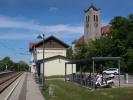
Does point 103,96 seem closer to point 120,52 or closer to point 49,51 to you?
point 120,52

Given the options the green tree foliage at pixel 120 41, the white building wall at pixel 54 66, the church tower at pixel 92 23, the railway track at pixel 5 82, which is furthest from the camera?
the church tower at pixel 92 23

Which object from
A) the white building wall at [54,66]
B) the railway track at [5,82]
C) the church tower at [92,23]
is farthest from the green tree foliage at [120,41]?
the church tower at [92,23]

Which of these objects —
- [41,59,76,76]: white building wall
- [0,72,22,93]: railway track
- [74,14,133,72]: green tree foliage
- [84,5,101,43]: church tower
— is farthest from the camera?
[84,5,101,43]: church tower

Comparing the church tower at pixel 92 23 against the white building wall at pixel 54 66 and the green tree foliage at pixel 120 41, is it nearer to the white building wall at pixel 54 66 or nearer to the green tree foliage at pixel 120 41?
the green tree foliage at pixel 120 41

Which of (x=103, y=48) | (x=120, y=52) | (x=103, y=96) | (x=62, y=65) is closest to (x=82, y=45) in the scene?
(x=103, y=48)

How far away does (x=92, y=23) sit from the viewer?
156375 mm

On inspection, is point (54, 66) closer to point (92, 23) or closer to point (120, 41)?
point (120, 41)

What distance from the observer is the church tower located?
6043 inches

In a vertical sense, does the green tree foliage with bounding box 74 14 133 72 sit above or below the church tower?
below

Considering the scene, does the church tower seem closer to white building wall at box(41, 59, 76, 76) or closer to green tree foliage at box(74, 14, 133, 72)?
green tree foliage at box(74, 14, 133, 72)

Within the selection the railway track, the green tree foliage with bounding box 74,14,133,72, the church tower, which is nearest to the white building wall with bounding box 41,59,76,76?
the railway track

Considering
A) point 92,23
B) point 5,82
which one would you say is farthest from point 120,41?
point 92,23

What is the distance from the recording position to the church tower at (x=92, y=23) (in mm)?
153500

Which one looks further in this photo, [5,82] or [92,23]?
[92,23]
